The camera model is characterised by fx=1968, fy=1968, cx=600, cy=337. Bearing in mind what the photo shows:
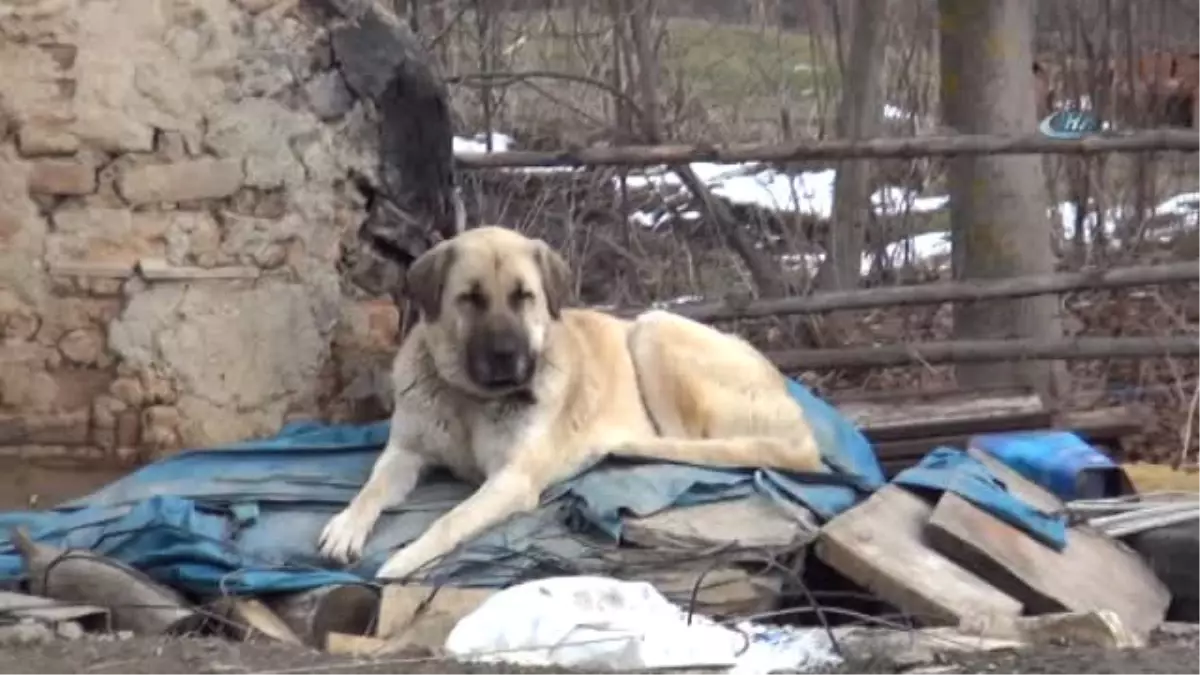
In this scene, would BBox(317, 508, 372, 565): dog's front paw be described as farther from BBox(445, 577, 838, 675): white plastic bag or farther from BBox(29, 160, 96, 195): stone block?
BBox(29, 160, 96, 195): stone block

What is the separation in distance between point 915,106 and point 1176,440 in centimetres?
398

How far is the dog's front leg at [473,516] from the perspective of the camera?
5.79m

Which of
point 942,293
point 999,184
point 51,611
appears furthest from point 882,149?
point 51,611

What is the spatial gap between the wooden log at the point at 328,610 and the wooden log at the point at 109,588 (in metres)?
0.27

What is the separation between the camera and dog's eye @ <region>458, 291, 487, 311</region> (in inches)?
247

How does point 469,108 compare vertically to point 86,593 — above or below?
above

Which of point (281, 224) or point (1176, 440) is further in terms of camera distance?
point (1176, 440)

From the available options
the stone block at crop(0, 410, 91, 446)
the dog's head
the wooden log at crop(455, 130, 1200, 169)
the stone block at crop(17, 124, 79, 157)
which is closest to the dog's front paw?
the dog's head

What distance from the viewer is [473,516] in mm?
5957

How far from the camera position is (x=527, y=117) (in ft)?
39.3

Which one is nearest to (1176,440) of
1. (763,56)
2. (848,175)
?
(848,175)

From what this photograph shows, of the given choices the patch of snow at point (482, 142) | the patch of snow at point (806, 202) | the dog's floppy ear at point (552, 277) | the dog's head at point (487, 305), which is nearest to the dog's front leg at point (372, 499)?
the dog's head at point (487, 305)

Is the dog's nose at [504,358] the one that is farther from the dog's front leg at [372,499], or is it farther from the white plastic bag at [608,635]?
the white plastic bag at [608,635]

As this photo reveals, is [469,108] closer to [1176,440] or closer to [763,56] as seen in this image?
[763,56]
